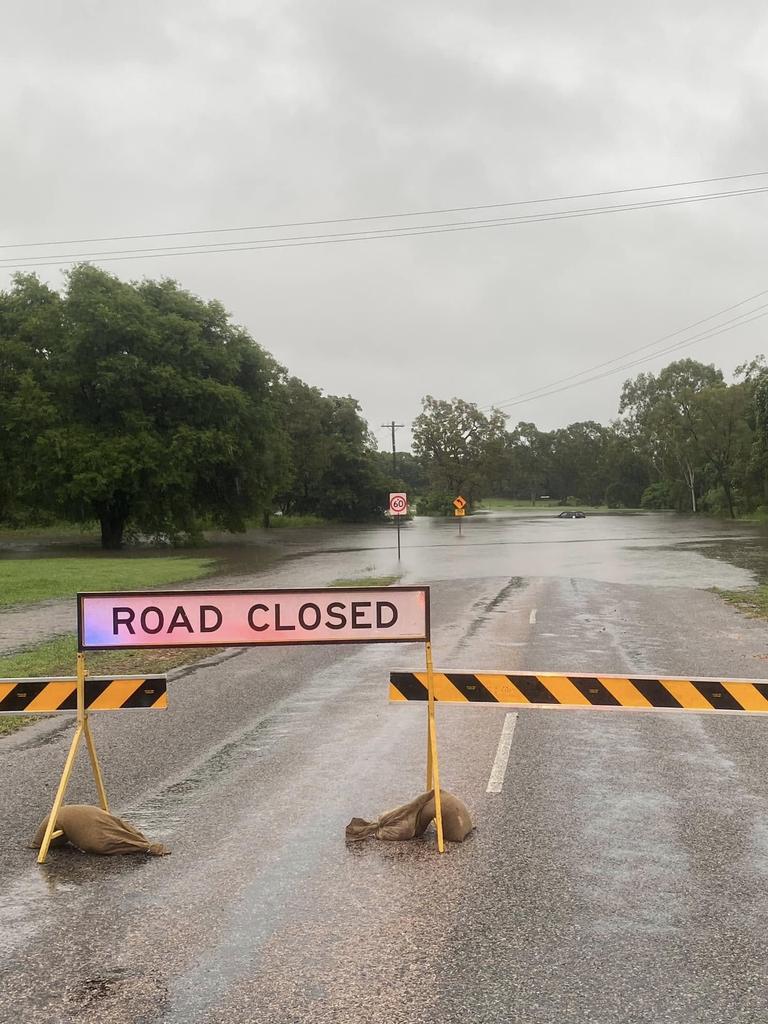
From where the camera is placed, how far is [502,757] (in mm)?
7367

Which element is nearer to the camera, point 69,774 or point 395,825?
point 395,825

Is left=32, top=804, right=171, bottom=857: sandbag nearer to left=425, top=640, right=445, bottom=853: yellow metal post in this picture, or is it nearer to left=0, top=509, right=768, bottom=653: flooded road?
left=425, top=640, right=445, bottom=853: yellow metal post

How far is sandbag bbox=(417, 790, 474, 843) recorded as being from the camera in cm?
552

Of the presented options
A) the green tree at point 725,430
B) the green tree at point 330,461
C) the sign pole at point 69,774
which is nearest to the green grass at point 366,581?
the sign pole at point 69,774

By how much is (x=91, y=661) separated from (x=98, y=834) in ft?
26.7

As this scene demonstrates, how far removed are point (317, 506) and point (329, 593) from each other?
89236mm

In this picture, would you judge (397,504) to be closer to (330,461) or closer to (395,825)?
(395,825)

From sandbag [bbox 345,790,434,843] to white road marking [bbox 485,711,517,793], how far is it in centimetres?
90

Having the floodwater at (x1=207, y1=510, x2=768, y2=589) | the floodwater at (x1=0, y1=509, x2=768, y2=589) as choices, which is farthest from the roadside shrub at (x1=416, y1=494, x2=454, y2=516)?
the floodwater at (x1=207, y1=510, x2=768, y2=589)

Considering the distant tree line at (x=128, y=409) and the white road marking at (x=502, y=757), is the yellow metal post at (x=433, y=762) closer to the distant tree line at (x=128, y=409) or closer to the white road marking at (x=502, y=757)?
the white road marking at (x=502, y=757)

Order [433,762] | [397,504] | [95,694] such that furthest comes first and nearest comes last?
1. [397,504]
2. [95,694]
3. [433,762]

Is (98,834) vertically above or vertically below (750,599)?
above

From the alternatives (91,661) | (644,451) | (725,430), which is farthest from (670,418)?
(91,661)

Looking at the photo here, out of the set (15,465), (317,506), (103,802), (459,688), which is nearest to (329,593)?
(459,688)
